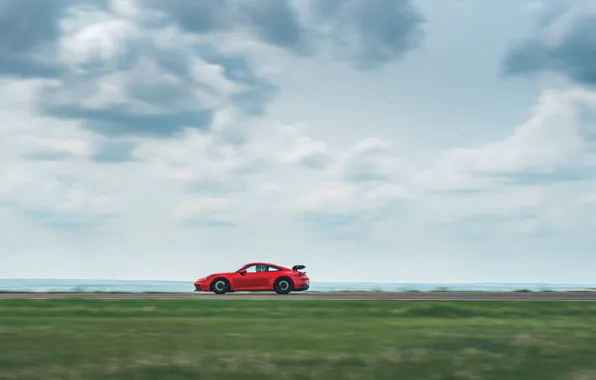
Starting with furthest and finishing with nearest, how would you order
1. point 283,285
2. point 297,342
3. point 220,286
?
1. point 220,286
2. point 283,285
3. point 297,342

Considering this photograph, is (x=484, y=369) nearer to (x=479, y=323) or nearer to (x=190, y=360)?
(x=190, y=360)

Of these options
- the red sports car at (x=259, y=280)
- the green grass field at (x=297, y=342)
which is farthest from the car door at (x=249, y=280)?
the green grass field at (x=297, y=342)

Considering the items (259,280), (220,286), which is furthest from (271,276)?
(220,286)

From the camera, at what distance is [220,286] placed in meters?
33.6

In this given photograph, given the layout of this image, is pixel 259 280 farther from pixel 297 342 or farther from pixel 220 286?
pixel 297 342

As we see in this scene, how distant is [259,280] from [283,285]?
0.97m

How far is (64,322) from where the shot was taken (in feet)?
60.9

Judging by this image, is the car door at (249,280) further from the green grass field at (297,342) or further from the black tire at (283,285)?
the green grass field at (297,342)

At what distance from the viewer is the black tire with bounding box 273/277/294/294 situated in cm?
3331

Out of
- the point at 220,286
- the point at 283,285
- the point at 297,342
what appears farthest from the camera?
the point at 220,286

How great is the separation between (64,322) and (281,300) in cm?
947

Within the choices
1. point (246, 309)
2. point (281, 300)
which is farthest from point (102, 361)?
point (281, 300)

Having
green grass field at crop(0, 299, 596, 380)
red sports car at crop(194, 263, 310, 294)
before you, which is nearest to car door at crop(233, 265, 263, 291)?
red sports car at crop(194, 263, 310, 294)

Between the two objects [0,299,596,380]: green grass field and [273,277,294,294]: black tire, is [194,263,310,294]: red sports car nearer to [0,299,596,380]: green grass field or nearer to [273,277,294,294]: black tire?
[273,277,294,294]: black tire
